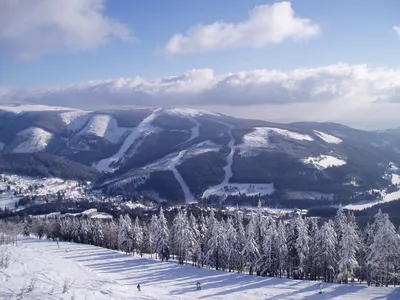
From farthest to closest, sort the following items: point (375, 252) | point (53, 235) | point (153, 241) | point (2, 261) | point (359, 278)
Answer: point (53, 235) → point (153, 241) → point (359, 278) → point (375, 252) → point (2, 261)

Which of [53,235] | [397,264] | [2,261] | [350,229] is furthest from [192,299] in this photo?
[53,235]

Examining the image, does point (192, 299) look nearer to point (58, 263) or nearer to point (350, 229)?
point (58, 263)

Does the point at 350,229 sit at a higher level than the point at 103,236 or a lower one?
higher

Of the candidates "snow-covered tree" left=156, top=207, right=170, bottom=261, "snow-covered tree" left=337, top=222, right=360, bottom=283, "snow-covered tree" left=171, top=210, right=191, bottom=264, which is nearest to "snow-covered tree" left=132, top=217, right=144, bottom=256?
"snow-covered tree" left=156, top=207, right=170, bottom=261

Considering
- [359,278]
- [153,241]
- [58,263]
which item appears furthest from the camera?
[153,241]

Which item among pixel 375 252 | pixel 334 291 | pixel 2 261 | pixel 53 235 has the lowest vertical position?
pixel 53 235

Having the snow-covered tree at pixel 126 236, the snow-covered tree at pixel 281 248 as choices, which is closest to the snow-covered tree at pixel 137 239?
the snow-covered tree at pixel 126 236

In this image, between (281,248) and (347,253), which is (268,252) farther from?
(347,253)

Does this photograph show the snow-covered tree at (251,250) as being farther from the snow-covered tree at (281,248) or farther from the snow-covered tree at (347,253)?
the snow-covered tree at (347,253)
